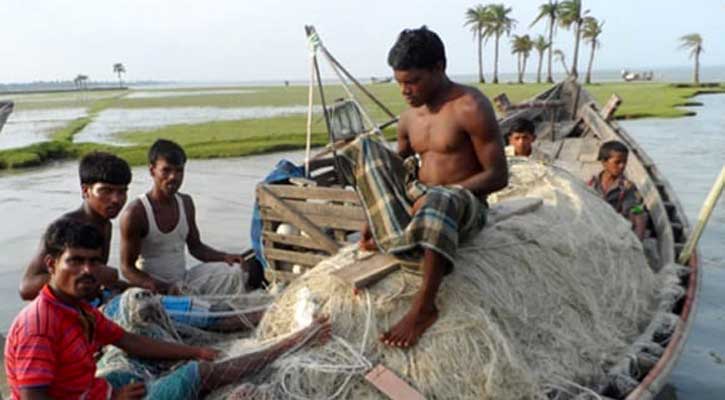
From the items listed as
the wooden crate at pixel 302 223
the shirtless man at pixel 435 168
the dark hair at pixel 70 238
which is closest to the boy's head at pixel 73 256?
the dark hair at pixel 70 238

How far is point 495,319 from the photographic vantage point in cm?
293

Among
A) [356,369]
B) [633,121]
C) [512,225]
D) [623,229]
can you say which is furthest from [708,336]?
[633,121]

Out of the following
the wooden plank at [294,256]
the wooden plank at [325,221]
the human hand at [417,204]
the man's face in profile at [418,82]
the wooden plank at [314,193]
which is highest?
the man's face in profile at [418,82]

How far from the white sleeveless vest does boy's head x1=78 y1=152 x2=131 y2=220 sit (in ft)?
2.13

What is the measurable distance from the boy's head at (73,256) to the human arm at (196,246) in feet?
6.25

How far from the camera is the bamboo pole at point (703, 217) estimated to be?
15.3ft

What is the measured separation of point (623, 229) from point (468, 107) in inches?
78.8

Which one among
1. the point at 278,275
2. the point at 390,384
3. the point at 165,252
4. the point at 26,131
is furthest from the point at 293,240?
the point at 26,131

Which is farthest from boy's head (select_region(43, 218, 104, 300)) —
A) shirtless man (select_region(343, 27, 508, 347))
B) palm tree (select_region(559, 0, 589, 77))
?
palm tree (select_region(559, 0, 589, 77))

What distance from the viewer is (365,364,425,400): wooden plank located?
252cm

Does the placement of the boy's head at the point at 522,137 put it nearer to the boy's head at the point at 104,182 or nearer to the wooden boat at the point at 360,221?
the wooden boat at the point at 360,221

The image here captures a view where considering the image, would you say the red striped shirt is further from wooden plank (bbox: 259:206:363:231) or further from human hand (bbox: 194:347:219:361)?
wooden plank (bbox: 259:206:363:231)

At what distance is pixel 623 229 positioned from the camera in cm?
442

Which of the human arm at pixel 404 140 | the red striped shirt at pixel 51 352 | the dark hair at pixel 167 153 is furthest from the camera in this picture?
the dark hair at pixel 167 153
